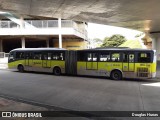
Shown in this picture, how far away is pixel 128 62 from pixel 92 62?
10.8ft

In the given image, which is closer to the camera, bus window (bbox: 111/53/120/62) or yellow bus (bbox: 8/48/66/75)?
bus window (bbox: 111/53/120/62)

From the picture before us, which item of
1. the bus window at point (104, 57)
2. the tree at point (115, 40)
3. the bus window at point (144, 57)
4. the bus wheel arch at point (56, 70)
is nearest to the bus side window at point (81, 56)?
the bus window at point (104, 57)

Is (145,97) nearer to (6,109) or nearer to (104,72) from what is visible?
(6,109)

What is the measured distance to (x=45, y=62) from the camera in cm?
2403

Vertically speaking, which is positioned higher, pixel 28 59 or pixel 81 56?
pixel 81 56

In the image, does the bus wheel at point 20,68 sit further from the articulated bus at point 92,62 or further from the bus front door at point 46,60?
the bus front door at point 46,60

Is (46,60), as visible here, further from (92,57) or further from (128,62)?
(128,62)

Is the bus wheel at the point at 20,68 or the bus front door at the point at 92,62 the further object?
the bus wheel at the point at 20,68

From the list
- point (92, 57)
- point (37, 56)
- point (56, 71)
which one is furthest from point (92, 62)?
point (37, 56)

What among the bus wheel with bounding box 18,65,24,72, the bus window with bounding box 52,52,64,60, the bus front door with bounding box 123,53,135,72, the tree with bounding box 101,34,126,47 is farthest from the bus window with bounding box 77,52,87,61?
the tree with bounding box 101,34,126,47

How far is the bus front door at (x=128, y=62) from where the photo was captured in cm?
1888

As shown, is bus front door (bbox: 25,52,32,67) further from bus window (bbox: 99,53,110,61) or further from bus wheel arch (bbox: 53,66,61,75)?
bus window (bbox: 99,53,110,61)

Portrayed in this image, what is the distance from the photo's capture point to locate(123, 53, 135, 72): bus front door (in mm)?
18875

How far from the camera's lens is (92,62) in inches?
818
